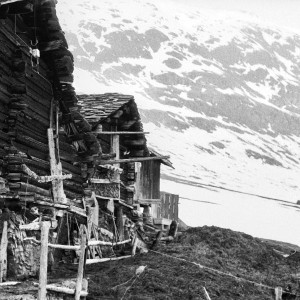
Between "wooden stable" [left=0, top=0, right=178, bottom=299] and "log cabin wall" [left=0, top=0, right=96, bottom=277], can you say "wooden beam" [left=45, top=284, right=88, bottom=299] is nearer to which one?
"wooden stable" [left=0, top=0, right=178, bottom=299]

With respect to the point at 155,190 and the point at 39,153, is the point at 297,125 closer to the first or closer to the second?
the point at 155,190

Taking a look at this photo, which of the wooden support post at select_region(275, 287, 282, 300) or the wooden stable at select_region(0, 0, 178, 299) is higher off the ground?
the wooden stable at select_region(0, 0, 178, 299)

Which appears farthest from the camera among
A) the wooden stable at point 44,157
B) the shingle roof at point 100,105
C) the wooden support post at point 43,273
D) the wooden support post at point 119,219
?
the wooden support post at point 119,219

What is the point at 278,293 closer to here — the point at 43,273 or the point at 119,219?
the point at 43,273

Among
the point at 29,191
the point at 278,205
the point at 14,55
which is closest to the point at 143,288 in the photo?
the point at 29,191

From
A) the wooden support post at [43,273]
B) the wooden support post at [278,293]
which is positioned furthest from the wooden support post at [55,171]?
the wooden support post at [278,293]

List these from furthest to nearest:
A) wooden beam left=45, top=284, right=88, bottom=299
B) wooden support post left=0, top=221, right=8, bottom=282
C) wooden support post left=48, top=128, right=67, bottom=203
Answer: wooden support post left=48, top=128, right=67, bottom=203 < wooden support post left=0, top=221, right=8, bottom=282 < wooden beam left=45, top=284, right=88, bottom=299

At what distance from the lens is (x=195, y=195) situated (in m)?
68.6

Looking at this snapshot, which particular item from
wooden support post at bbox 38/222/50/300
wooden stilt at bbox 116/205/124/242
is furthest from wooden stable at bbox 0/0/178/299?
wooden stilt at bbox 116/205/124/242

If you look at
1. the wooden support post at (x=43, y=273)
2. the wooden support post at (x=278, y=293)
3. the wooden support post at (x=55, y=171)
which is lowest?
the wooden support post at (x=278, y=293)

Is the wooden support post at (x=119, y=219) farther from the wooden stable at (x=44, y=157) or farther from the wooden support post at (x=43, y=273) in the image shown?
the wooden support post at (x=43, y=273)

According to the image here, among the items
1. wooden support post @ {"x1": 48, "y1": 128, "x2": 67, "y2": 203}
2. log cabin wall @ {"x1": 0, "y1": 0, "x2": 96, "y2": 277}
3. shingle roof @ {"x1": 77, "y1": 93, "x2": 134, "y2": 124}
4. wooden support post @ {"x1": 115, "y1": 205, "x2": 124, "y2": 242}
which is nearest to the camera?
log cabin wall @ {"x1": 0, "y1": 0, "x2": 96, "y2": 277}

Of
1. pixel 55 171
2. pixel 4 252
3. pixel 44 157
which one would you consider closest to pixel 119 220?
pixel 55 171

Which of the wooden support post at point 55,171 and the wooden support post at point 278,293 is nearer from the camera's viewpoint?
the wooden support post at point 278,293
